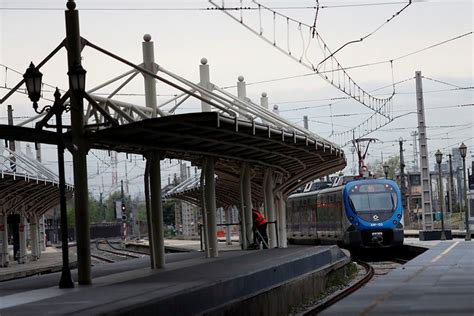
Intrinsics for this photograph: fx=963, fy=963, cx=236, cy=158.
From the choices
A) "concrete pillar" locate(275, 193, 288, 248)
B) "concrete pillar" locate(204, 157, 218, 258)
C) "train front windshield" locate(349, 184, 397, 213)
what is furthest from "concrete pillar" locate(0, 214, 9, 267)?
"concrete pillar" locate(204, 157, 218, 258)

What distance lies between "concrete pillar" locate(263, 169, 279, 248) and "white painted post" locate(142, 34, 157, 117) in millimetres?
10068

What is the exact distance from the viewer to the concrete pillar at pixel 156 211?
68.1ft

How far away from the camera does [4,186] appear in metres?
32.6

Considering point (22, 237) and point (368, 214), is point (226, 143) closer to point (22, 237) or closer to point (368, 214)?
point (368, 214)

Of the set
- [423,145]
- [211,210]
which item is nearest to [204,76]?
[211,210]

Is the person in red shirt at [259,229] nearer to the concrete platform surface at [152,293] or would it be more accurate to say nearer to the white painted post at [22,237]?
the concrete platform surface at [152,293]

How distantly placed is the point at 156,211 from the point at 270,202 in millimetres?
12213

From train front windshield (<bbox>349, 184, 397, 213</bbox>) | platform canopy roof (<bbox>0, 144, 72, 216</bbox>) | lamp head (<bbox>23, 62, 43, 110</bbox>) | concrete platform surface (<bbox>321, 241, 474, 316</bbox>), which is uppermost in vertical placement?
lamp head (<bbox>23, 62, 43, 110</bbox>)

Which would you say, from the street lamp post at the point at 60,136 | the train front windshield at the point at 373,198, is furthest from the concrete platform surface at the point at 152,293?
the train front windshield at the point at 373,198

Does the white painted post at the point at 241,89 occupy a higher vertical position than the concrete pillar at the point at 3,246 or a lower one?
higher

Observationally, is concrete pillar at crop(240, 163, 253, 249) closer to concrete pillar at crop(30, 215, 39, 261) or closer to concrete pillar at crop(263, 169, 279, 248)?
concrete pillar at crop(263, 169, 279, 248)

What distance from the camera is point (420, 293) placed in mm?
17781

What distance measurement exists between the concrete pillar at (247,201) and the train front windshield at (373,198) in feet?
29.0

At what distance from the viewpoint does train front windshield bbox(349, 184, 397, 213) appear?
38094mm
